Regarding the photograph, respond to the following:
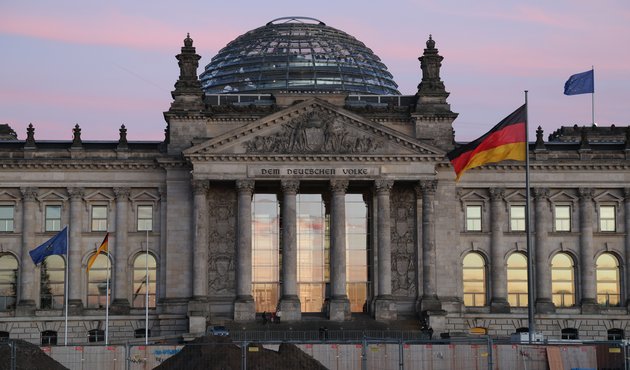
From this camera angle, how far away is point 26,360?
187 feet

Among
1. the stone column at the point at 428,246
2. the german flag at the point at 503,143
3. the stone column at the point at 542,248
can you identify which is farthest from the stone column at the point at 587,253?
the german flag at the point at 503,143

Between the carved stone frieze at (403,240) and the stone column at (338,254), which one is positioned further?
the carved stone frieze at (403,240)

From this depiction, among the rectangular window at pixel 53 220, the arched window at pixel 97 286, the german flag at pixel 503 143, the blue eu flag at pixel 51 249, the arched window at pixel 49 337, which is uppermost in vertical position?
the german flag at pixel 503 143

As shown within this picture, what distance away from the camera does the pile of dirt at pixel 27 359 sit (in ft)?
186

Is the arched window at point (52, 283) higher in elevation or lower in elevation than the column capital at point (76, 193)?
lower

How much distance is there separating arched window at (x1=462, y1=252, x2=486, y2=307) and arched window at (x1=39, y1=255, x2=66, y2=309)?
95.5 ft

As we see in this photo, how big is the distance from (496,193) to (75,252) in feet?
101

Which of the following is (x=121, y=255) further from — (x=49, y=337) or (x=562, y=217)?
(x=562, y=217)

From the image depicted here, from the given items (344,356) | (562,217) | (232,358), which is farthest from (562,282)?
(232,358)

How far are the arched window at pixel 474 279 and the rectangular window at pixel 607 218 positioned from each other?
30.3 ft

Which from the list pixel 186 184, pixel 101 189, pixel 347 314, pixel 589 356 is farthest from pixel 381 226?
Answer: pixel 589 356

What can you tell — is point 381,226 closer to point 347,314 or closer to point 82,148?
point 347,314

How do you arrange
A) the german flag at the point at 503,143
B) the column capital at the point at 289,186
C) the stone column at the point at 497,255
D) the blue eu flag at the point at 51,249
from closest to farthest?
the german flag at the point at 503,143 → the blue eu flag at the point at 51,249 → the column capital at the point at 289,186 → the stone column at the point at 497,255

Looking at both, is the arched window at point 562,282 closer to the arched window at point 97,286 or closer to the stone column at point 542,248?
the stone column at point 542,248
